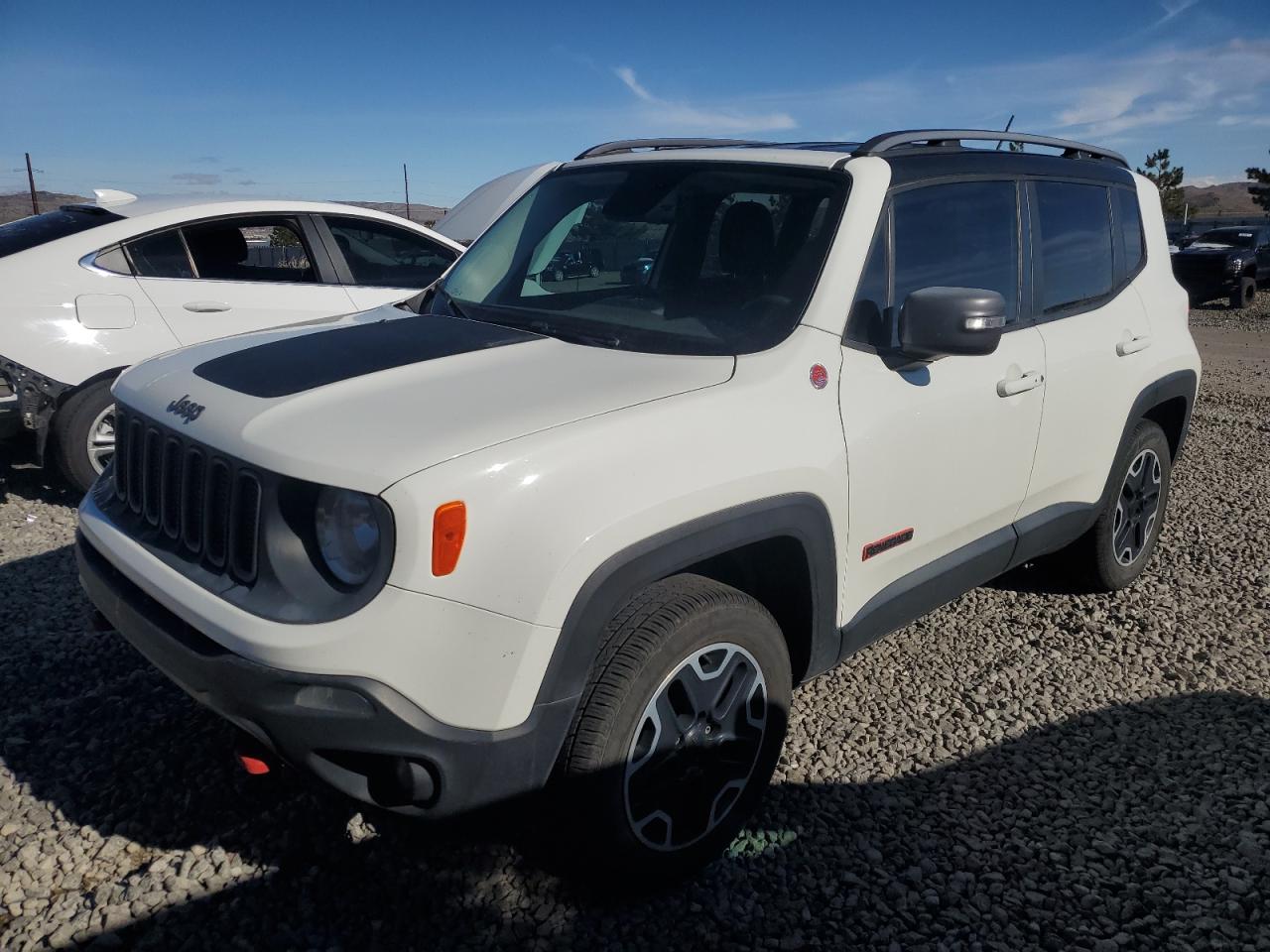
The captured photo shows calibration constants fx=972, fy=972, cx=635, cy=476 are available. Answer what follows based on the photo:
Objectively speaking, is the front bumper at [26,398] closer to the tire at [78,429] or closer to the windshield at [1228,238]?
the tire at [78,429]

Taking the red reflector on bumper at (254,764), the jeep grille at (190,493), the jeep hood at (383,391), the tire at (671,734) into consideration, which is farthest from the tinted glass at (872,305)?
the red reflector on bumper at (254,764)

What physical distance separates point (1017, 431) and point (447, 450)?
2201 mm

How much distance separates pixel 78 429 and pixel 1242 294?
21.6 m

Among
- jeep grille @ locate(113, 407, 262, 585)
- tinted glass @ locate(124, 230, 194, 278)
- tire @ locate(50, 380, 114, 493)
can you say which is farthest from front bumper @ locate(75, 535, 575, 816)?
tinted glass @ locate(124, 230, 194, 278)

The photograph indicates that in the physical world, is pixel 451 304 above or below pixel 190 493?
above

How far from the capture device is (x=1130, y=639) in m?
A: 4.28

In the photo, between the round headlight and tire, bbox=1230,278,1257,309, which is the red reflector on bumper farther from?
tire, bbox=1230,278,1257,309

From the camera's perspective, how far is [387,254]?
260 inches

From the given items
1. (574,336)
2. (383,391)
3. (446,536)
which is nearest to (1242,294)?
(574,336)

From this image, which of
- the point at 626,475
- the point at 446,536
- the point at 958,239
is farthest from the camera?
the point at 958,239

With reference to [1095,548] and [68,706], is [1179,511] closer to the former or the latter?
[1095,548]

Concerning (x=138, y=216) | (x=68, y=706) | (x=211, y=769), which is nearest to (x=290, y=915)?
(x=211, y=769)

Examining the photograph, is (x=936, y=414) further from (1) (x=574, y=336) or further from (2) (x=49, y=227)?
(2) (x=49, y=227)

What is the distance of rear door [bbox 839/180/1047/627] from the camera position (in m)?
2.86
